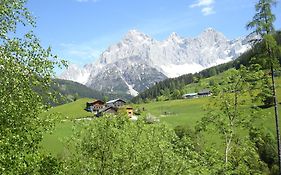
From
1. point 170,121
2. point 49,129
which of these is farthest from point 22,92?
point 170,121

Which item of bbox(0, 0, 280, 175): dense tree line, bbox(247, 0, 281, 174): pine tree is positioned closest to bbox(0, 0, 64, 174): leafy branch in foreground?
bbox(0, 0, 280, 175): dense tree line

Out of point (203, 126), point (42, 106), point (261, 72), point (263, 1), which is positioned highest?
point (263, 1)

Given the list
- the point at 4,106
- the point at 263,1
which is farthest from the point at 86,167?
the point at 263,1

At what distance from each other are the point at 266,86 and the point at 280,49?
380 cm

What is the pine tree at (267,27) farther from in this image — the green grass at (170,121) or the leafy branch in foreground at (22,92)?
the leafy branch in foreground at (22,92)

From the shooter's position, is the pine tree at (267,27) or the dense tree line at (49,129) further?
the pine tree at (267,27)

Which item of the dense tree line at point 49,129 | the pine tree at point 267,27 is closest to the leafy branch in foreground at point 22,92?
the dense tree line at point 49,129

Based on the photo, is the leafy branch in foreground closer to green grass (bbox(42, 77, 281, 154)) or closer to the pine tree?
green grass (bbox(42, 77, 281, 154))

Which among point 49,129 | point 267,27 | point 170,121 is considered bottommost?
point 170,121

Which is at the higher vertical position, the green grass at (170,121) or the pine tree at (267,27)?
the pine tree at (267,27)

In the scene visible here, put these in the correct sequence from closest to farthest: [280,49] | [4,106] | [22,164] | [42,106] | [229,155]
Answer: [22,164] → [4,106] → [42,106] → [280,49] → [229,155]

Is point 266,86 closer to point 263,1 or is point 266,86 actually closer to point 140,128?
point 263,1

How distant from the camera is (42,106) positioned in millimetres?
19828

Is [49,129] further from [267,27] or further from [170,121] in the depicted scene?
[170,121]
